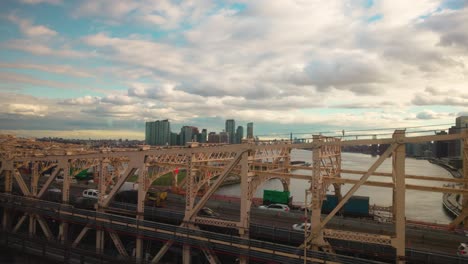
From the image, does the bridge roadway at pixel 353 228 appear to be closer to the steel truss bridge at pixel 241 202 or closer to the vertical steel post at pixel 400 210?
the steel truss bridge at pixel 241 202

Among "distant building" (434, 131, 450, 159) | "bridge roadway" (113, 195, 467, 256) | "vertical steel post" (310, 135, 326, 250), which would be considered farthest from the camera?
"distant building" (434, 131, 450, 159)

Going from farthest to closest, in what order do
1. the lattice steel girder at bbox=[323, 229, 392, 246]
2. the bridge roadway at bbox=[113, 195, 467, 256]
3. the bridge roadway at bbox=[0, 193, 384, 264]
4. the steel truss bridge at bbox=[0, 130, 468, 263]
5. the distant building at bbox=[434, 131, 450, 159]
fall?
the distant building at bbox=[434, 131, 450, 159] < the bridge roadway at bbox=[113, 195, 467, 256] < the bridge roadway at bbox=[0, 193, 384, 264] < the steel truss bridge at bbox=[0, 130, 468, 263] < the lattice steel girder at bbox=[323, 229, 392, 246]

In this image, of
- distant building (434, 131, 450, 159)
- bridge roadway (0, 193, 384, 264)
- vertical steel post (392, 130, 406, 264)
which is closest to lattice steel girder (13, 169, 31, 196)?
bridge roadway (0, 193, 384, 264)

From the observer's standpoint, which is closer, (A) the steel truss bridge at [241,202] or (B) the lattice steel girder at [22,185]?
(A) the steel truss bridge at [241,202]

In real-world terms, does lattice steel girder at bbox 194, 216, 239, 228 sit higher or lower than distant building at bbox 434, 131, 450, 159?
lower

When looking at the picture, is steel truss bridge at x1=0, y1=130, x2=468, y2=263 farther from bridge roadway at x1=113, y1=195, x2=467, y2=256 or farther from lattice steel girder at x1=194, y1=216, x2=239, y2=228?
bridge roadway at x1=113, y1=195, x2=467, y2=256

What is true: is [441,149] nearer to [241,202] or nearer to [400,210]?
[400,210]

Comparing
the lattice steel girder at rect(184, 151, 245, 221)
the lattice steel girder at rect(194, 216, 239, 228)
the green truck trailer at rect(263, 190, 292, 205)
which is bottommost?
the green truck trailer at rect(263, 190, 292, 205)

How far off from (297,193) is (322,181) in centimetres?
4305

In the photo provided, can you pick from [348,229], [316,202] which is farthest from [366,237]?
[348,229]

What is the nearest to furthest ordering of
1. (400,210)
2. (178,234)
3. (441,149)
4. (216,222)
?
(400,210), (216,222), (178,234), (441,149)

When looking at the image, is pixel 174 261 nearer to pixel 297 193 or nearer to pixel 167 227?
pixel 167 227

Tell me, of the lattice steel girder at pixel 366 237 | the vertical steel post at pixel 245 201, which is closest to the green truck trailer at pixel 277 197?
the vertical steel post at pixel 245 201

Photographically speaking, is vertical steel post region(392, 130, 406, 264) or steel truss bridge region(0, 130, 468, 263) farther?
steel truss bridge region(0, 130, 468, 263)
